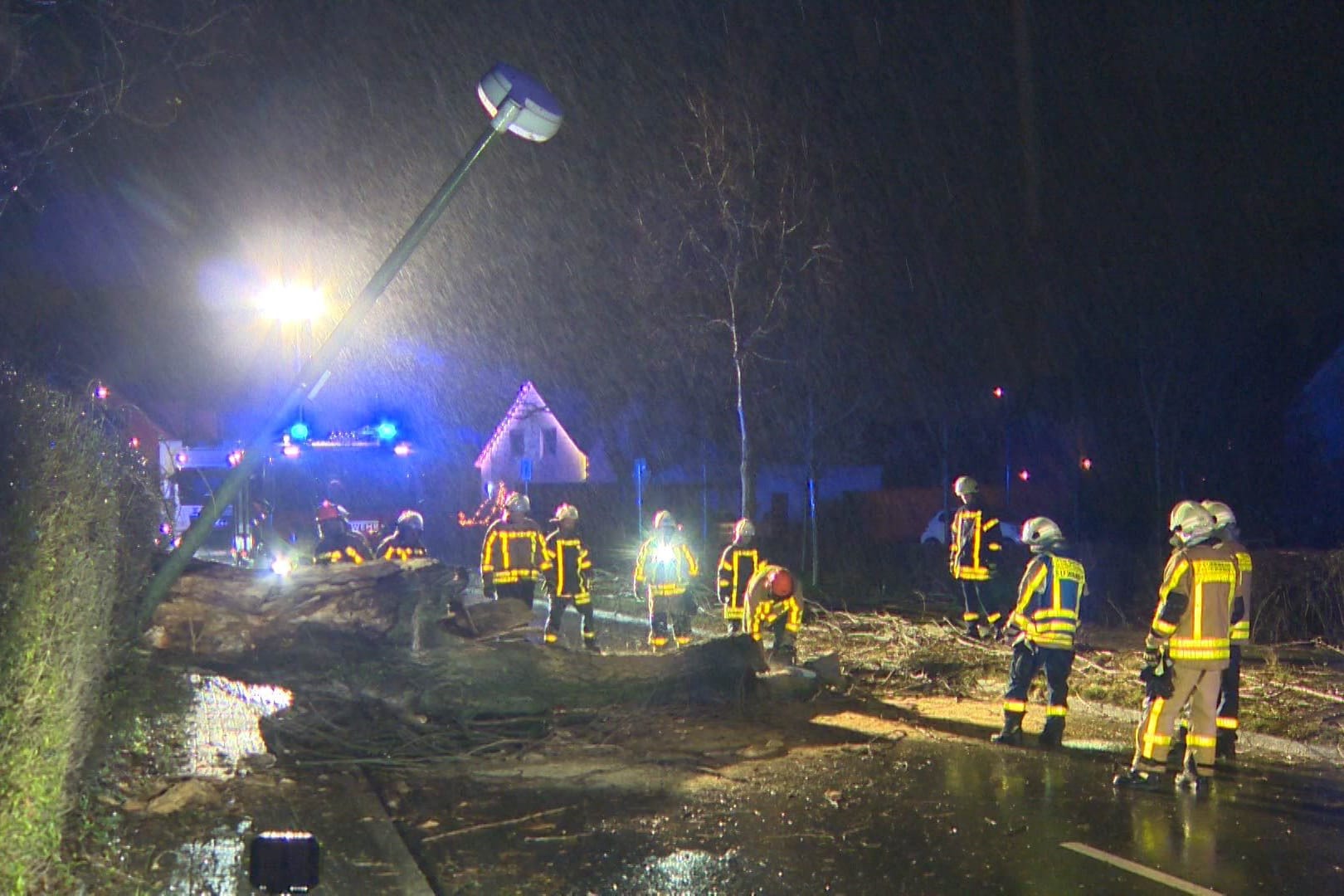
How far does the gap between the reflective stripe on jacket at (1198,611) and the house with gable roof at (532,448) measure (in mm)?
38410

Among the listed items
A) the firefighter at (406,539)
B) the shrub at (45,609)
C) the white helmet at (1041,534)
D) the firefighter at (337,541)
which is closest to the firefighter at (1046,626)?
the white helmet at (1041,534)

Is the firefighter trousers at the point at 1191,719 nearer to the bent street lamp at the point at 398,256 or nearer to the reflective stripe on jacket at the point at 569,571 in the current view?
the bent street lamp at the point at 398,256

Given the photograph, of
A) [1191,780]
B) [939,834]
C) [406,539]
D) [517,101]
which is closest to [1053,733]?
[1191,780]

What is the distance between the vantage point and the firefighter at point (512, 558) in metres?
13.0

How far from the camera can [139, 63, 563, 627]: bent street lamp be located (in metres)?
7.73

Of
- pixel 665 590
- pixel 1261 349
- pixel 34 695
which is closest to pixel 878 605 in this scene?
pixel 665 590

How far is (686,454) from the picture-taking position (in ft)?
122

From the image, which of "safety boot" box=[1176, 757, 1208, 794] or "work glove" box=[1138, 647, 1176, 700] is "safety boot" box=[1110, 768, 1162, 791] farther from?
"work glove" box=[1138, 647, 1176, 700]

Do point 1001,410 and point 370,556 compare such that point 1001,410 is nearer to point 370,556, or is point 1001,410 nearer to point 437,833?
point 370,556

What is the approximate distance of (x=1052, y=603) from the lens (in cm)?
852

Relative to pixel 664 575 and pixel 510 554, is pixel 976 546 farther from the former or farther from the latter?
pixel 510 554

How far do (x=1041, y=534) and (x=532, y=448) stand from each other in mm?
41562

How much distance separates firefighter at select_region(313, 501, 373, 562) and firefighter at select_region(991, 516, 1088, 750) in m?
8.18

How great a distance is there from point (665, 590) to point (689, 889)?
736cm
